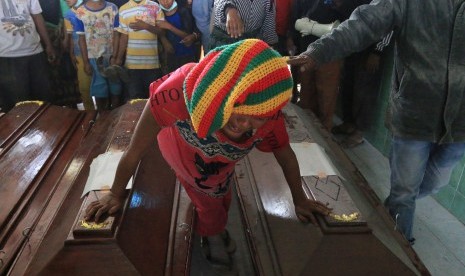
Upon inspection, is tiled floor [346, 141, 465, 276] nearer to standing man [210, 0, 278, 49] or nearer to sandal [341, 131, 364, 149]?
sandal [341, 131, 364, 149]

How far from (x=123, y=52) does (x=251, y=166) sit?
181 centimetres

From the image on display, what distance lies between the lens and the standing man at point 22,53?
295cm

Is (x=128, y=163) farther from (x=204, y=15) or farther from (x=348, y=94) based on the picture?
(x=348, y=94)

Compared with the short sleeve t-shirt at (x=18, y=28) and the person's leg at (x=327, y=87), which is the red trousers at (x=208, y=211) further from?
the short sleeve t-shirt at (x=18, y=28)

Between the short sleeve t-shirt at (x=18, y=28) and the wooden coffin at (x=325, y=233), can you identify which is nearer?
the wooden coffin at (x=325, y=233)

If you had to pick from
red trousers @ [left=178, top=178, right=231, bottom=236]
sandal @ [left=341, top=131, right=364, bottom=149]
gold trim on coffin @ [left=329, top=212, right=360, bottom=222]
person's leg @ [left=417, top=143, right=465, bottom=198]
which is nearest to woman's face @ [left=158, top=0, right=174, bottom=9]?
sandal @ [left=341, top=131, right=364, bottom=149]

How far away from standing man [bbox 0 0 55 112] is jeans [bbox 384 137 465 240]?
288 cm

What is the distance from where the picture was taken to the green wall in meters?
2.22

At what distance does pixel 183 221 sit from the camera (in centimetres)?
153

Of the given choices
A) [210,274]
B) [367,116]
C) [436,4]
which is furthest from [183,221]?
[367,116]

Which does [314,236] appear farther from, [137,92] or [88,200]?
[137,92]

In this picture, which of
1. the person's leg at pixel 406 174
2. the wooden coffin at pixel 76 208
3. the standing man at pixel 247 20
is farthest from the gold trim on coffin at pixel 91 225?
the standing man at pixel 247 20

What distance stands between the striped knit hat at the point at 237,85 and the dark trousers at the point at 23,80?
8.94 ft

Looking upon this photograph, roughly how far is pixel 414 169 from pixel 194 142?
42.7 inches
